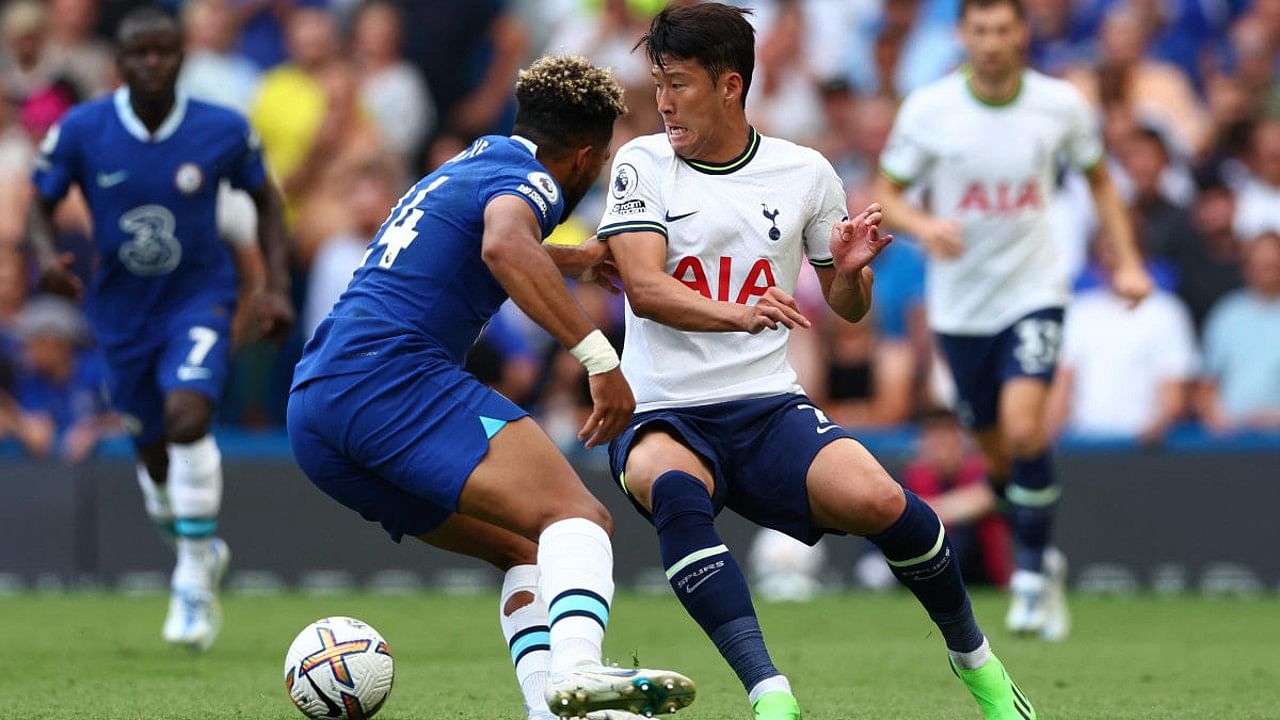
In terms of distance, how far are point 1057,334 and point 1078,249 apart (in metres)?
4.32

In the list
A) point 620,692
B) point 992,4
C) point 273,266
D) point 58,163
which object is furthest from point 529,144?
point 992,4

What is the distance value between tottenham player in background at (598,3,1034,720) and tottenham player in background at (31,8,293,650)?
12.1 feet

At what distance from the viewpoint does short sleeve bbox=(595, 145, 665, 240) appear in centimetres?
658

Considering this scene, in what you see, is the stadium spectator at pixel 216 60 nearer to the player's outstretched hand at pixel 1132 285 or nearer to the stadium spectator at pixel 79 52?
the stadium spectator at pixel 79 52

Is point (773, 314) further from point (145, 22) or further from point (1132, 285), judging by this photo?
point (145, 22)

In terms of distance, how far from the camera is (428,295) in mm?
6191

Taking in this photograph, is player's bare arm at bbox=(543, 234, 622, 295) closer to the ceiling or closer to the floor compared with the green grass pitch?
closer to the ceiling

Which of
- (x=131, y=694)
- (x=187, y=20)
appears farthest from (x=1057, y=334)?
(x=187, y=20)

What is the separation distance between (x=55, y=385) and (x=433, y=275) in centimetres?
930

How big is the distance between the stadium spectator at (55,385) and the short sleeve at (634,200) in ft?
27.8

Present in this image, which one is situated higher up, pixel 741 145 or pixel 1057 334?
pixel 741 145

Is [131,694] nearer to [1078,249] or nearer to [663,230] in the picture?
[663,230]

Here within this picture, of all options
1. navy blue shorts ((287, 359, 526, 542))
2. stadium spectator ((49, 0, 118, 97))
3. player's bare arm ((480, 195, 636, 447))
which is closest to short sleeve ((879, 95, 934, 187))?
navy blue shorts ((287, 359, 526, 542))

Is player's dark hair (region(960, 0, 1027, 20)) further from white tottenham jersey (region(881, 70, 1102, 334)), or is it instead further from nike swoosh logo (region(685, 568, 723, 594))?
nike swoosh logo (region(685, 568, 723, 594))
